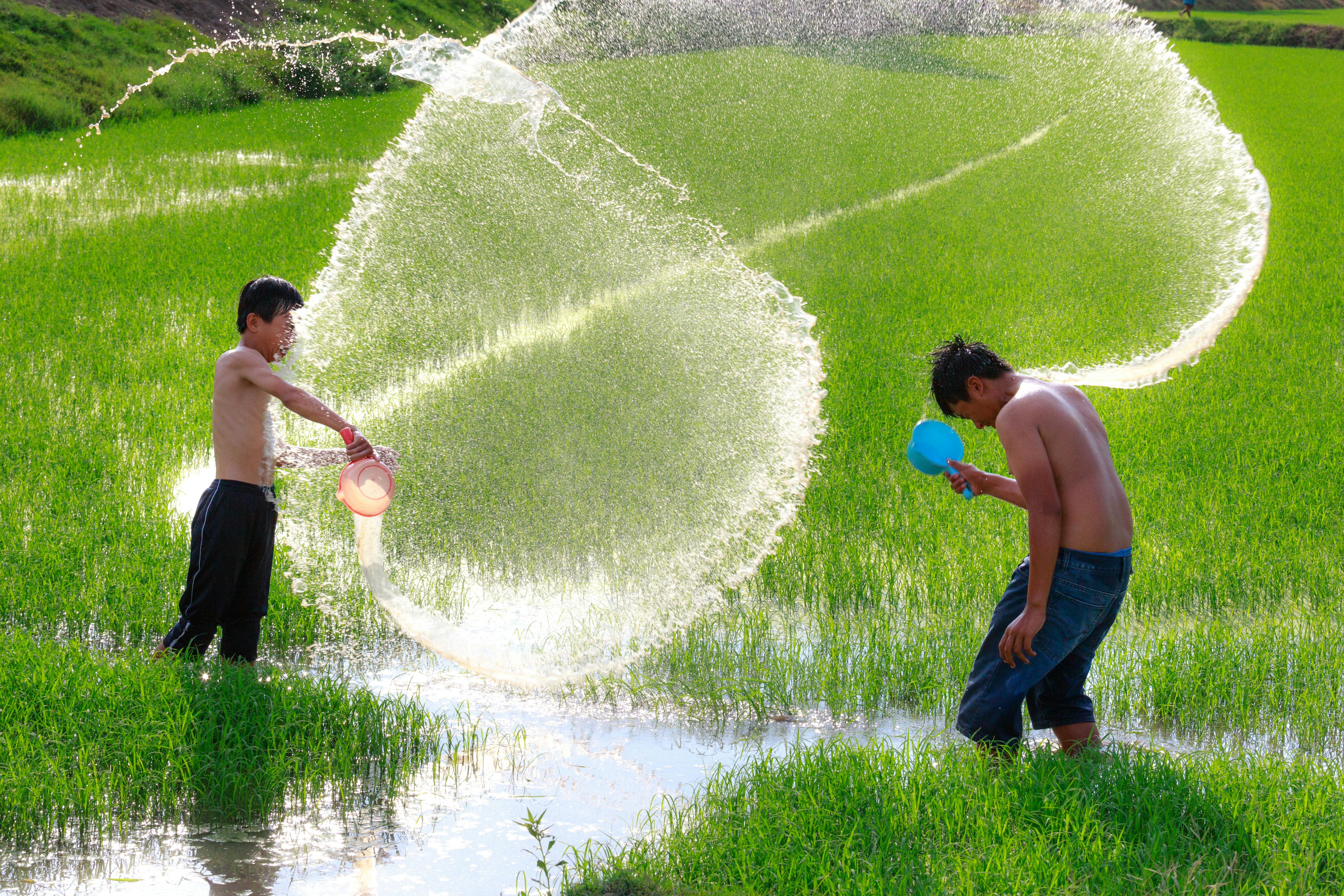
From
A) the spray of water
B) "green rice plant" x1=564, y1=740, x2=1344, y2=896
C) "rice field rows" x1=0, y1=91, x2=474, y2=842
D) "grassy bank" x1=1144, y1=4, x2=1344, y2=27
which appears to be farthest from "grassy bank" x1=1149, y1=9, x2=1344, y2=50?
"green rice plant" x1=564, y1=740, x2=1344, y2=896

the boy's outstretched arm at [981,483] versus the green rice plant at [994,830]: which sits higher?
the boy's outstretched arm at [981,483]

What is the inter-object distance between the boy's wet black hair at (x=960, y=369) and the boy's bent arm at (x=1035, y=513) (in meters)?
0.16

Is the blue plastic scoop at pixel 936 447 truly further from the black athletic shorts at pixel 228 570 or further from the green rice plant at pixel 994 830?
the black athletic shorts at pixel 228 570

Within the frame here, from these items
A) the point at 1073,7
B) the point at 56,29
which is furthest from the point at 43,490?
the point at 56,29

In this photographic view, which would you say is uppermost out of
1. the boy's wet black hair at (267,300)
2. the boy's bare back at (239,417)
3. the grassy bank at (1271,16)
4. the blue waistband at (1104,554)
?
the grassy bank at (1271,16)

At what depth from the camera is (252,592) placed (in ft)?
11.8

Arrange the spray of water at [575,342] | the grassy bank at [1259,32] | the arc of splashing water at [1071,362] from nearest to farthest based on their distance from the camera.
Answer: the spray of water at [575,342]
the arc of splashing water at [1071,362]
the grassy bank at [1259,32]

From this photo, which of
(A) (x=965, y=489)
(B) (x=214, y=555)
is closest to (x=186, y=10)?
(B) (x=214, y=555)

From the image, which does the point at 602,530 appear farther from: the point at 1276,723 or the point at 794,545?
the point at 1276,723

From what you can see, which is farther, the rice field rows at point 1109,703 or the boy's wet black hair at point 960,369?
the boy's wet black hair at point 960,369

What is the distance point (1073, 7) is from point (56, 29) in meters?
17.5

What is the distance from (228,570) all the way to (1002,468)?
444 cm

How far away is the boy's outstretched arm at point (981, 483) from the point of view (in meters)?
3.17

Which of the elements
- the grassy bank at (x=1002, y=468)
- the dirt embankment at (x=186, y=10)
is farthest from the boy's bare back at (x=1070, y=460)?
the dirt embankment at (x=186, y=10)
